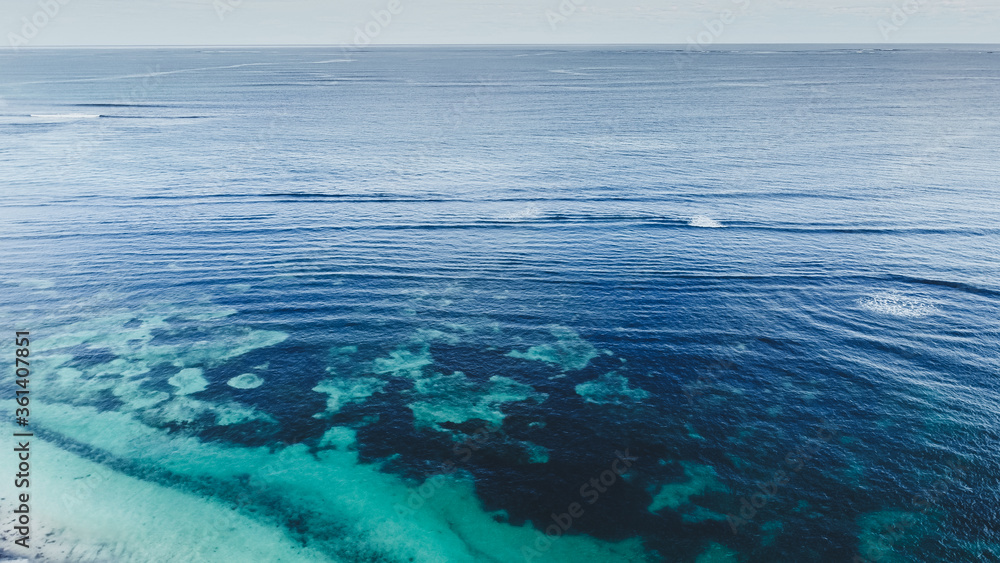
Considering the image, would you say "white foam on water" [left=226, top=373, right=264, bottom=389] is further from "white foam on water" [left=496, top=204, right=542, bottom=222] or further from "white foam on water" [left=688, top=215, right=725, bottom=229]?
"white foam on water" [left=688, top=215, right=725, bottom=229]

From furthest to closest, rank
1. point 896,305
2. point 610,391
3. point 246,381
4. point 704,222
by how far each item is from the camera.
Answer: point 704,222
point 896,305
point 246,381
point 610,391

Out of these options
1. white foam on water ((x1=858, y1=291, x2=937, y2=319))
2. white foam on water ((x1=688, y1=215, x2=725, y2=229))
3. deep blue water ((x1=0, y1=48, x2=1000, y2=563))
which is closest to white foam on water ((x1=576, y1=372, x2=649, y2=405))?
deep blue water ((x1=0, y1=48, x2=1000, y2=563))

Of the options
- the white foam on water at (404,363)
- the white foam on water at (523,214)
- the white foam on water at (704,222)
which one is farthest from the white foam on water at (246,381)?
the white foam on water at (704,222)

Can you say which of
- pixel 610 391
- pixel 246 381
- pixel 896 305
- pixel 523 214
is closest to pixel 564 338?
pixel 610 391

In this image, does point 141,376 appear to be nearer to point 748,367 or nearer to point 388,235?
point 388,235

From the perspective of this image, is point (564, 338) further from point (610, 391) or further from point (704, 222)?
point (704, 222)

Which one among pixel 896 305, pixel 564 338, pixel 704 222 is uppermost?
pixel 704 222
